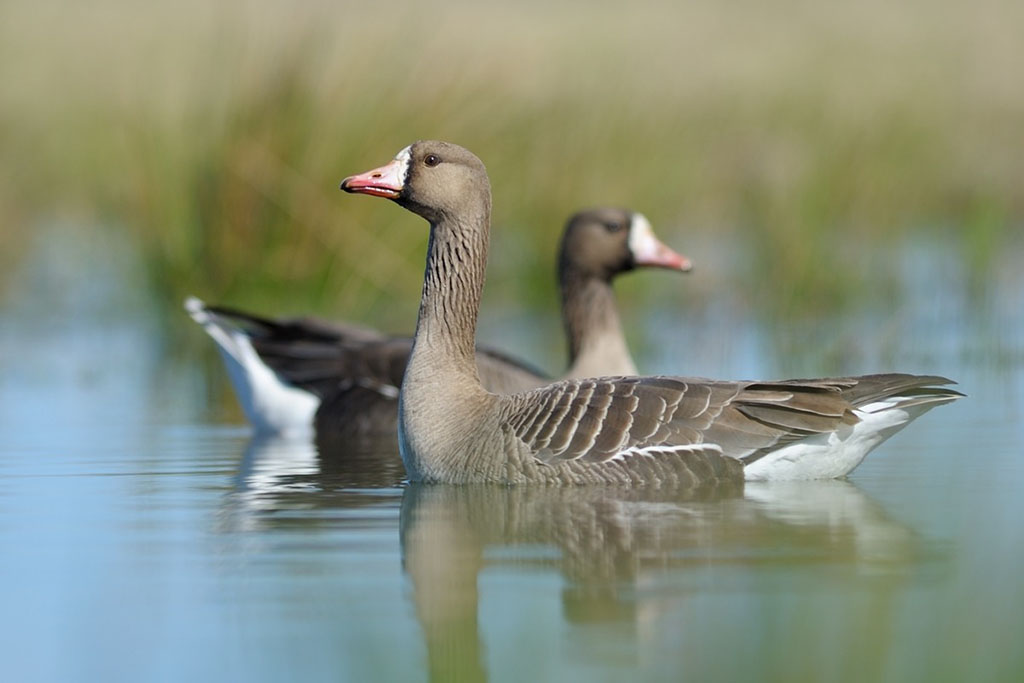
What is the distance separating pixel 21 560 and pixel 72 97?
87.0ft

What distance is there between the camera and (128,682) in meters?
5.02

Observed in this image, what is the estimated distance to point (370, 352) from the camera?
12.3 m

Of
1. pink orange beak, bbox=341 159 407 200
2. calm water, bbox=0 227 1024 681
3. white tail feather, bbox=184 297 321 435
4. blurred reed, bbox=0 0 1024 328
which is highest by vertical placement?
blurred reed, bbox=0 0 1024 328

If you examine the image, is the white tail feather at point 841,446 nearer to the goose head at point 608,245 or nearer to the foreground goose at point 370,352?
the foreground goose at point 370,352

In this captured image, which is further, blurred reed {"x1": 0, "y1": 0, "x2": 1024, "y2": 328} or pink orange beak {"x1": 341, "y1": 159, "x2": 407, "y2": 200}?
blurred reed {"x1": 0, "y1": 0, "x2": 1024, "y2": 328}

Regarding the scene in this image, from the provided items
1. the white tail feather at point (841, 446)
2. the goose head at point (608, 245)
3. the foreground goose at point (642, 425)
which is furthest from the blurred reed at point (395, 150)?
the foreground goose at point (642, 425)

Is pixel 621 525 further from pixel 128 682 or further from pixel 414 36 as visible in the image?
pixel 414 36

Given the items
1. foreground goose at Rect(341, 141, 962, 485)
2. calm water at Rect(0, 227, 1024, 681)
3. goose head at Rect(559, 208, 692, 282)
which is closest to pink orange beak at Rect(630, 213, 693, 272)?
goose head at Rect(559, 208, 692, 282)

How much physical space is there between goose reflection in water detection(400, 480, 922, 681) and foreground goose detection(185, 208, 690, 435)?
11.1 ft

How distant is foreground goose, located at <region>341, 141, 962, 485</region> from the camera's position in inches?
332

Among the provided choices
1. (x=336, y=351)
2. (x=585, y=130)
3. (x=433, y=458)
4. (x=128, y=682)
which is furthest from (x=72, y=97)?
(x=128, y=682)

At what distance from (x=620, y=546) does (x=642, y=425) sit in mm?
1801

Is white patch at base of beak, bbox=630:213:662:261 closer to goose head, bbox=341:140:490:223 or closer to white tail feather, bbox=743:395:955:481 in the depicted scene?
goose head, bbox=341:140:490:223

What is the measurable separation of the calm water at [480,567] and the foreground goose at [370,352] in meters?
0.75
